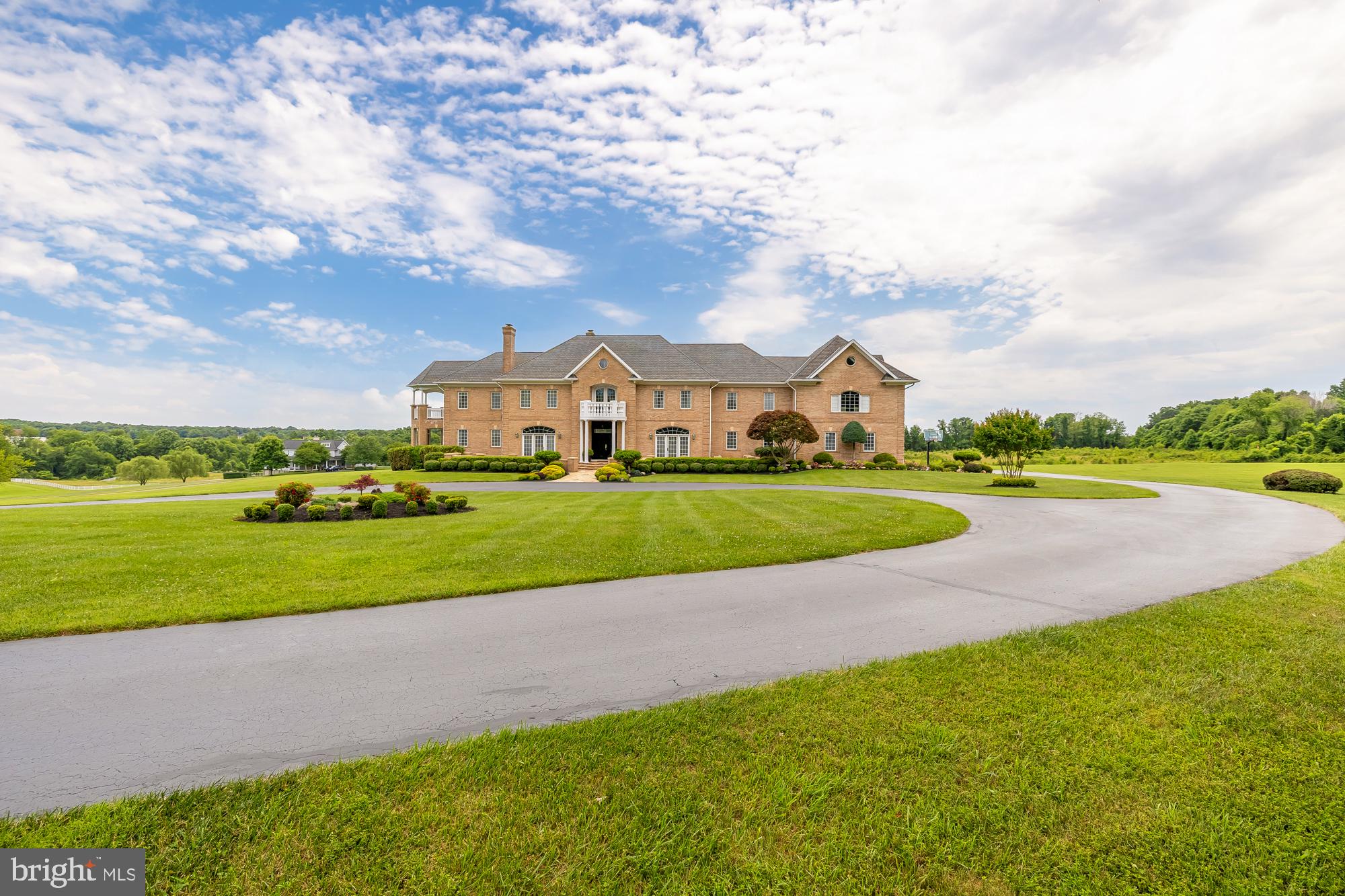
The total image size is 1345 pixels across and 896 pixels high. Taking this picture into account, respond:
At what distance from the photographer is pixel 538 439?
37.7 metres

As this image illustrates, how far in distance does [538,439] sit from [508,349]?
747 cm

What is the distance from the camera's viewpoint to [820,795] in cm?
281

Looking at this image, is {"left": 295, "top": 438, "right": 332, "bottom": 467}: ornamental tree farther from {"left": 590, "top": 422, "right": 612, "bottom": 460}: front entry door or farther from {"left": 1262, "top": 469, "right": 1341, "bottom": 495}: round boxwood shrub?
{"left": 1262, "top": 469, "right": 1341, "bottom": 495}: round boxwood shrub

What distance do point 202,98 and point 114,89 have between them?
5.62ft

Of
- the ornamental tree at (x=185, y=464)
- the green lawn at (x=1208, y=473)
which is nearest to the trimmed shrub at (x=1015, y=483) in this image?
the green lawn at (x=1208, y=473)

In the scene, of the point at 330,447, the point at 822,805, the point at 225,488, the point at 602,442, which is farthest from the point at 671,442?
the point at 330,447

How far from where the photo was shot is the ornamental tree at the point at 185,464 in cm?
5175

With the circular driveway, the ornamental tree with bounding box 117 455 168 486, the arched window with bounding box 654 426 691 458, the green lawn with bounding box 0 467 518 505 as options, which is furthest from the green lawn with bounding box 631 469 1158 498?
the ornamental tree with bounding box 117 455 168 486

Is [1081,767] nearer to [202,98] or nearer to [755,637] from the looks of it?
[755,637]

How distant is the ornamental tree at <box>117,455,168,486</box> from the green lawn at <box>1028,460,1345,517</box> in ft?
231

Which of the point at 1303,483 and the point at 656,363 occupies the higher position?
the point at 656,363

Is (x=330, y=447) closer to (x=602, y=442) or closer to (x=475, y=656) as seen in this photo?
(x=602, y=442)

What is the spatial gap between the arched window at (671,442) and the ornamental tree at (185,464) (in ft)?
157

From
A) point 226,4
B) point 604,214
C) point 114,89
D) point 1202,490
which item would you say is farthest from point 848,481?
point 114,89
